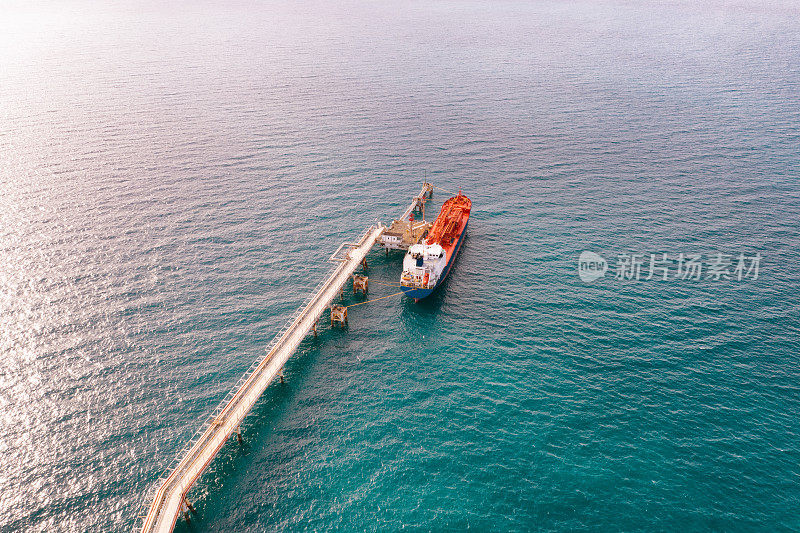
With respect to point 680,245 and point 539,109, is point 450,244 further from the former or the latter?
point 539,109

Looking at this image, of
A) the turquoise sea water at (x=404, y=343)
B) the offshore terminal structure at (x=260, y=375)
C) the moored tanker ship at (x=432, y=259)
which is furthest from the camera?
the moored tanker ship at (x=432, y=259)

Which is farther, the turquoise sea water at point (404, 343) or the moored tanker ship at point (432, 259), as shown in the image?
the moored tanker ship at point (432, 259)

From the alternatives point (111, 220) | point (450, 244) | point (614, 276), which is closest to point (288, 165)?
point (111, 220)

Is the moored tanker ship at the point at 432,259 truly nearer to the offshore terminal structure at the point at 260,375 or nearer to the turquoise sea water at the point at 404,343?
the turquoise sea water at the point at 404,343

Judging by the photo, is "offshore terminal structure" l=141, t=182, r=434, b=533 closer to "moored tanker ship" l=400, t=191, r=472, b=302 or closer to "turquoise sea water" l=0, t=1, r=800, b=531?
"turquoise sea water" l=0, t=1, r=800, b=531

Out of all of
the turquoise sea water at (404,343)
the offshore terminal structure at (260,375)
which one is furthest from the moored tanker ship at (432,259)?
the offshore terminal structure at (260,375)

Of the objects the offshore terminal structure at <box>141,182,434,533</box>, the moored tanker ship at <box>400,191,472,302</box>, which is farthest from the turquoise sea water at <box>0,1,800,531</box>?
the moored tanker ship at <box>400,191,472,302</box>

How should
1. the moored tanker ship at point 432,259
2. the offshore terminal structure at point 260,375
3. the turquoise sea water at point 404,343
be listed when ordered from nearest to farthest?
the offshore terminal structure at point 260,375
the turquoise sea water at point 404,343
the moored tanker ship at point 432,259
